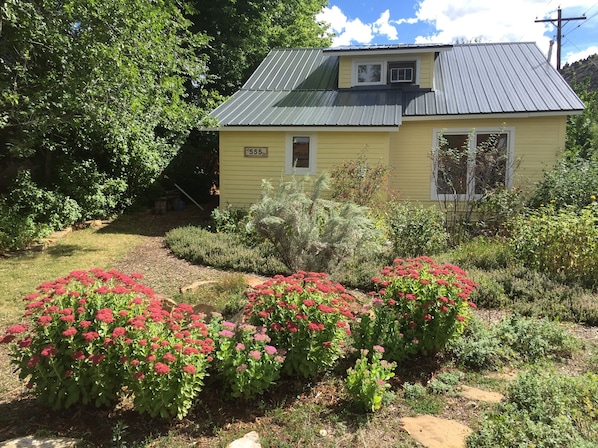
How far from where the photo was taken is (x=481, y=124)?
11.0 metres

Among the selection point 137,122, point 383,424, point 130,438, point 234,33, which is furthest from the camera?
point 234,33

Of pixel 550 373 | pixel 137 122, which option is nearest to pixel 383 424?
pixel 550 373

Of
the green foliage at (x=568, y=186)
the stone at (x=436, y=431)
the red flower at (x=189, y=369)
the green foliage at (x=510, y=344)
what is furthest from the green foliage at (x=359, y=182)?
the red flower at (x=189, y=369)

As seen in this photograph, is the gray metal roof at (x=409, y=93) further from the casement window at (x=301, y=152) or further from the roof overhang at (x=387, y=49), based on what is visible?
the casement window at (x=301, y=152)

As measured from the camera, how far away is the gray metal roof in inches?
426

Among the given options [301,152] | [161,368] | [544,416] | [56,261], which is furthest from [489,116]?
[161,368]

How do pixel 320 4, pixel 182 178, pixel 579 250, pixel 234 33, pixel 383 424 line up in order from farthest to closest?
pixel 320 4, pixel 234 33, pixel 182 178, pixel 579 250, pixel 383 424

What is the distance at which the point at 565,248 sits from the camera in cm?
614

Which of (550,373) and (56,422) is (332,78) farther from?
(56,422)

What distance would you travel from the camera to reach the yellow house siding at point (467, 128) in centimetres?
1069

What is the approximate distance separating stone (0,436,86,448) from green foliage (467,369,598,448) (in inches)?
95.0

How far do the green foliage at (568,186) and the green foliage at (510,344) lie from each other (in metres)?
5.02

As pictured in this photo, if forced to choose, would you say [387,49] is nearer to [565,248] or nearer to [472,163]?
[472,163]

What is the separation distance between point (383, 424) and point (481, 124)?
10.0 meters
